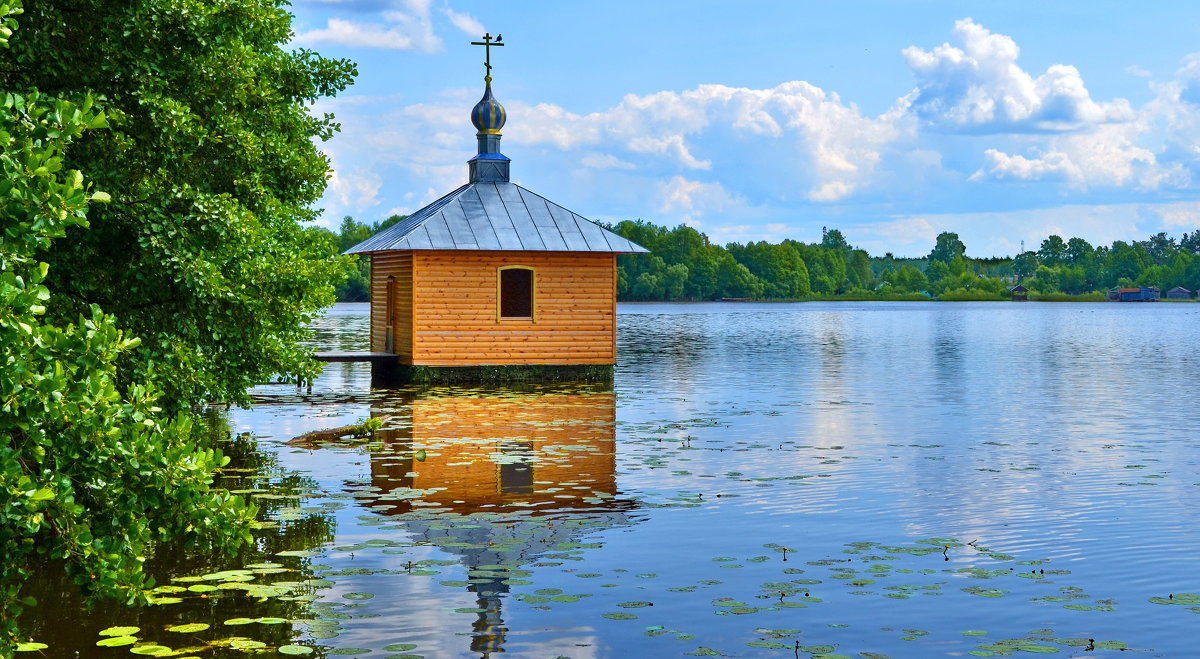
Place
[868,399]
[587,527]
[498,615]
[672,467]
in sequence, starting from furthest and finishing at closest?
[868,399]
[672,467]
[587,527]
[498,615]

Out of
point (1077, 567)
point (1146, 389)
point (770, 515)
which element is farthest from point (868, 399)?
point (1077, 567)

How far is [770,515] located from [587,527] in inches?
77.8

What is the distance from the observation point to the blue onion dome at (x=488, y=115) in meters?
31.9

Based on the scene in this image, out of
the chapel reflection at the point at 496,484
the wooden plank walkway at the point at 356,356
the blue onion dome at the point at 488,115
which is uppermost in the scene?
the blue onion dome at the point at 488,115

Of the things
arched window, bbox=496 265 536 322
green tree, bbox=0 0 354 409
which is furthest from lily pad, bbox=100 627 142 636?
arched window, bbox=496 265 536 322

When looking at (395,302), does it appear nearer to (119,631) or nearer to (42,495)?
(119,631)

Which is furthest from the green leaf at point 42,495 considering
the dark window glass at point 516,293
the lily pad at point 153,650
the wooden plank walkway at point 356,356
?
the dark window glass at point 516,293

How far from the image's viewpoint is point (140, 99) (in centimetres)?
1043

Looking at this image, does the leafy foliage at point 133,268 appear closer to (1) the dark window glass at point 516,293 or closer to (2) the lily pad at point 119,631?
(2) the lily pad at point 119,631

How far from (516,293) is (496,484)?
974 inches

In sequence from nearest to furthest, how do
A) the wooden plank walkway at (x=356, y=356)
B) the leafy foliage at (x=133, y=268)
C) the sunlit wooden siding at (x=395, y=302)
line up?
1. the leafy foliage at (x=133, y=268)
2. the sunlit wooden siding at (x=395, y=302)
3. the wooden plank walkway at (x=356, y=356)

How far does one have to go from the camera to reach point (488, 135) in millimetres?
31875

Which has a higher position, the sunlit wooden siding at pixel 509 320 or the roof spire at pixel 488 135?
the roof spire at pixel 488 135

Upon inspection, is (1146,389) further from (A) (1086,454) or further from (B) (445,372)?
(B) (445,372)
